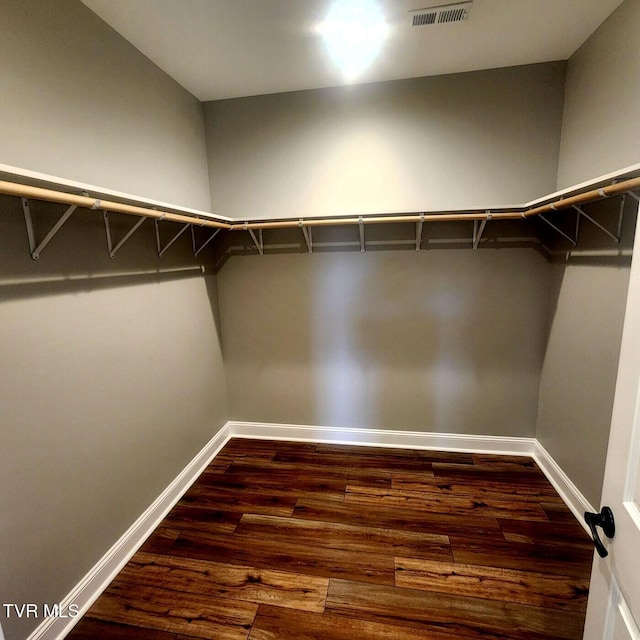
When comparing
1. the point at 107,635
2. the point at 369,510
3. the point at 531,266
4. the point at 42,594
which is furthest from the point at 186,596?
the point at 531,266

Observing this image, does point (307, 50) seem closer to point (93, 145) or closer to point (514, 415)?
point (93, 145)

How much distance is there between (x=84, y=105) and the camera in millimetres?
1456

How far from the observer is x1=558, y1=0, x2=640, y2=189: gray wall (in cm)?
145

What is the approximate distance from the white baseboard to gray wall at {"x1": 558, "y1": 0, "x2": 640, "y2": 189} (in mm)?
1740

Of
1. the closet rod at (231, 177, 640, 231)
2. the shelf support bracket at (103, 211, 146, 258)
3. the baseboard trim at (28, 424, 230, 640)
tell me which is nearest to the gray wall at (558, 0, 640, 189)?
the closet rod at (231, 177, 640, 231)

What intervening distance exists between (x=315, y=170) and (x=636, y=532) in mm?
2264

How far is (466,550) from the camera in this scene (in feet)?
5.47

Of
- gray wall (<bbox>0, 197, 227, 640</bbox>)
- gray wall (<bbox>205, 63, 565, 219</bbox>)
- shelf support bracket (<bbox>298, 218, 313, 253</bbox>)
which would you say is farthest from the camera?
shelf support bracket (<bbox>298, 218, 313, 253</bbox>)

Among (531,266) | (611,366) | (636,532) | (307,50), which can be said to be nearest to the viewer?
(636,532)

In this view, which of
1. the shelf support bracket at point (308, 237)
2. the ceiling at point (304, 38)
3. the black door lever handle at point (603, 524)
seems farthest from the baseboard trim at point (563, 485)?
the ceiling at point (304, 38)

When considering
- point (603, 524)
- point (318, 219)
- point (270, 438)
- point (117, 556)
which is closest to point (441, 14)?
point (318, 219)

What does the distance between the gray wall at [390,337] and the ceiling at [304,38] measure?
3.53 feet

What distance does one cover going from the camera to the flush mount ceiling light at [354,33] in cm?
151

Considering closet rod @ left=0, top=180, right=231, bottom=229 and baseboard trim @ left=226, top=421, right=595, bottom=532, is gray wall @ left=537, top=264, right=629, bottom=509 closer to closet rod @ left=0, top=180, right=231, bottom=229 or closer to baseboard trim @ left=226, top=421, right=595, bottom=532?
baseboard trim @ left=226, top=421, right=595, bottom=532
